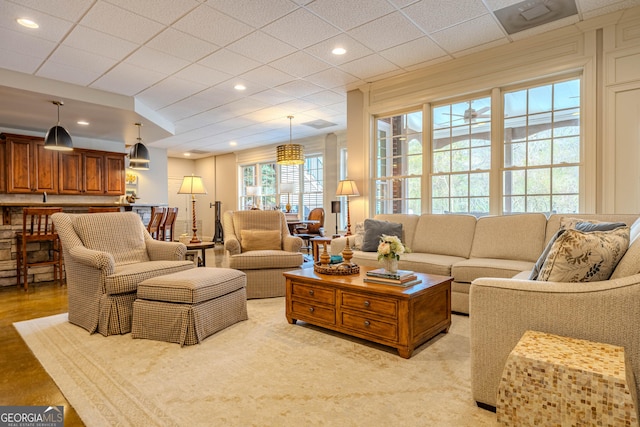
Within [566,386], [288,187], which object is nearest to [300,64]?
[566,386]

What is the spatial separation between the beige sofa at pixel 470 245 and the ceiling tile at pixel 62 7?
3.26m

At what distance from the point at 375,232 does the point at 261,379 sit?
2.33 m

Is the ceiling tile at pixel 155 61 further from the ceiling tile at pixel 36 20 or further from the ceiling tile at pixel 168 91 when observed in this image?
the ceiling tile at pixel 36 20

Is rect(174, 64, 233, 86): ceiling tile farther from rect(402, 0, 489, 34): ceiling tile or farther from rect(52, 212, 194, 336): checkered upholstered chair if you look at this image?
rect(402, 0, 489, 34): ceiling tile

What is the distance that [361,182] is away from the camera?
5176 millimetres

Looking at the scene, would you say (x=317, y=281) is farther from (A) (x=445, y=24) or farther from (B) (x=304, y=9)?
(A) (x=445, y=24)

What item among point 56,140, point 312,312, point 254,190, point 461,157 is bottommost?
point 312,312

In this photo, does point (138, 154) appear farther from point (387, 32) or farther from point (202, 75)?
point (387, 32)

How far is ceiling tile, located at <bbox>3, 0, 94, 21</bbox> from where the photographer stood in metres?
2.91

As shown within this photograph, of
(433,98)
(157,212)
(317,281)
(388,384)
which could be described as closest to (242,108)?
(157,212)

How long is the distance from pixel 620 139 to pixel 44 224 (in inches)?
267

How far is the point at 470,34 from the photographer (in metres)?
3.59

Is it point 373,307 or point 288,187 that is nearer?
point 373,307

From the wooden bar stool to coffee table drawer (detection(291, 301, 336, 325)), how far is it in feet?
11.8
